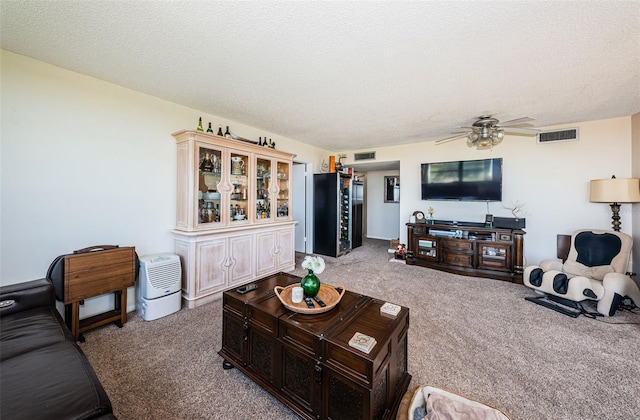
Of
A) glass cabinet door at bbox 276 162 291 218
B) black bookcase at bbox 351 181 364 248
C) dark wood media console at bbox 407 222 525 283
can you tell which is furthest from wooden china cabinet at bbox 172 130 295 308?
dark wood media console at bbox 407 222 525 283

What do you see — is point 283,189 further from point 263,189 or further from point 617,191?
point 617,191

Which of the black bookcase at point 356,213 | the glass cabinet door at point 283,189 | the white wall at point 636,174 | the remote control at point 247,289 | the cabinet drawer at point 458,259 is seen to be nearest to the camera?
the remote control at point 247,289

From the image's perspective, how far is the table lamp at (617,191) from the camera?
9.35ft

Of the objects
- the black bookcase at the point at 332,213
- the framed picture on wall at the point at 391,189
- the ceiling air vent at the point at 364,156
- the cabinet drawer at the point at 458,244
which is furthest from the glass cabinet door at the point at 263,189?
the framed picture on wall at the point at 391,189

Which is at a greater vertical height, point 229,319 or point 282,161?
point 282,161

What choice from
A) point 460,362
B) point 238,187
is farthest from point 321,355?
point 238,187

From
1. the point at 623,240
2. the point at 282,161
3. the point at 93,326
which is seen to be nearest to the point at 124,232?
the point at 93,326

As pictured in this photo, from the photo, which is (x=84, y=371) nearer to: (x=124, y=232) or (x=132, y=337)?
(x=132, y=337)

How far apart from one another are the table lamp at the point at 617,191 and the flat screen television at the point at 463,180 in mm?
1052

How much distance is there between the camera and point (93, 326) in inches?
84.0

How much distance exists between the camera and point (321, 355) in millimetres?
1263

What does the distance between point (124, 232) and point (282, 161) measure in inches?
91.2

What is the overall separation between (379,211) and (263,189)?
4463 millimetres

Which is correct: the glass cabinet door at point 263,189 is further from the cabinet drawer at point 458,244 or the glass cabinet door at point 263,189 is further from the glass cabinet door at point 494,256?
the glass cabinet door at point 494,256
